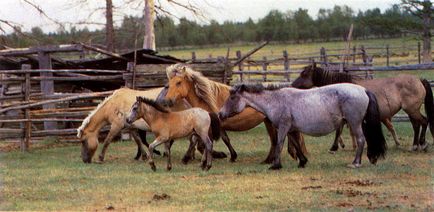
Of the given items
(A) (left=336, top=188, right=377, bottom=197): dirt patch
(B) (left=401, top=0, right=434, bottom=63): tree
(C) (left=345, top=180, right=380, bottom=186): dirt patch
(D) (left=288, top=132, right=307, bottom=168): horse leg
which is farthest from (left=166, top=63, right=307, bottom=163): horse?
(B) (left=401, top=0, right=434, bottom=63): tree

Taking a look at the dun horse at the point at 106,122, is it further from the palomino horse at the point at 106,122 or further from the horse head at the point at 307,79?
the horse head at the point at 307,79

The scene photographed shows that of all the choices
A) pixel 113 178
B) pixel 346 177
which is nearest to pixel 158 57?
pixel 113 178

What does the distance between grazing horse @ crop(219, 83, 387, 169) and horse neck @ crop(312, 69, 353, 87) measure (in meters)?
1.79

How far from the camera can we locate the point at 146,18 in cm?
2291

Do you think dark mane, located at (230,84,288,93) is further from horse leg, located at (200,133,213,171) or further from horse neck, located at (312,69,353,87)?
horse neck, located at (312,69,353,87)

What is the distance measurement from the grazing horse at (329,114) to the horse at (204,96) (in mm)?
1104

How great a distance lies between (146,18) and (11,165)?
10490mm

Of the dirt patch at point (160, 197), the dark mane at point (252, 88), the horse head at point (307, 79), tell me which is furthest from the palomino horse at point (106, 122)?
the dirt patch at point (160, 197)

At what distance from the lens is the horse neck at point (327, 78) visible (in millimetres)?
13336

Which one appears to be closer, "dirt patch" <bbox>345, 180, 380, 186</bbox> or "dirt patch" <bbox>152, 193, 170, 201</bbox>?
"dirt patch" <bbox>152, 193, 170, 201</bbox>

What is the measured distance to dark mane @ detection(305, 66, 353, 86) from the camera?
43.8 feet

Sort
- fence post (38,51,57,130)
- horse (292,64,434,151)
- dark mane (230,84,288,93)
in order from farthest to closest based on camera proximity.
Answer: fence post (38,51,57,130) < horse (292,64,434,151) < dark mane (230,84,288,93)

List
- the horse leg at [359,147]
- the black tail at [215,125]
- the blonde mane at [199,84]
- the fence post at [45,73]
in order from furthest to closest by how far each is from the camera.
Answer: the fence post at [45,73] → the blonde mane at [199,84] → the black tail at [215,125] → the horse leg at [359,147]

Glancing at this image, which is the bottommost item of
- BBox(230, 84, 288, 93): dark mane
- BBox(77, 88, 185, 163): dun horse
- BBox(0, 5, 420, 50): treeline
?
BBox(77, 88, 185, 163): dun horse
